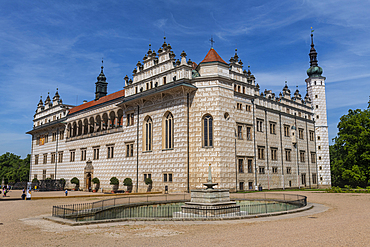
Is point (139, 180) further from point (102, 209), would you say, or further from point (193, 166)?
point (102, 209)

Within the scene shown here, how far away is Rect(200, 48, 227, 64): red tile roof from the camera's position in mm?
41487

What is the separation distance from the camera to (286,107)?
56625 mm

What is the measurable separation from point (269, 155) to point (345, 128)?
18.6 metres

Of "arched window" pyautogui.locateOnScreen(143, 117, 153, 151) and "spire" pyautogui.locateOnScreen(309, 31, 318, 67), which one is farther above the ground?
"spire" pyautogui.locateOnScreen(309, 31, 318, 67)

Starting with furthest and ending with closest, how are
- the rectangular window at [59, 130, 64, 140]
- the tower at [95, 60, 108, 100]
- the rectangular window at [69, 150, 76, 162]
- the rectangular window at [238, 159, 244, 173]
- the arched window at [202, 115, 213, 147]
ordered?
the tower at [95, 60, 108, 100] → the rectangular window at [59, 130, 64, 140] → the rectangular window at [69, 150, 76, 162] → the rectangular window at [238, 159, 244, 173] → the arched window at [202, 115, 213, 147]

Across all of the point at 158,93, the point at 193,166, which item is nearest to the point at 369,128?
the point at 193,166

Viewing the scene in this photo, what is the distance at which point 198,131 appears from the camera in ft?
131

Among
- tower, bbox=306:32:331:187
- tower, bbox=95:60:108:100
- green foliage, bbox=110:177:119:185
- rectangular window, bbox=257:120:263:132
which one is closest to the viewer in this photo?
rectangular window, bbox=257:120:263:132

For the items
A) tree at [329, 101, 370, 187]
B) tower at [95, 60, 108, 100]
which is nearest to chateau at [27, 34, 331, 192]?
tree at [329, 101, 370, 187]

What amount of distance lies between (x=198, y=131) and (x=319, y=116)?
35.7 metres

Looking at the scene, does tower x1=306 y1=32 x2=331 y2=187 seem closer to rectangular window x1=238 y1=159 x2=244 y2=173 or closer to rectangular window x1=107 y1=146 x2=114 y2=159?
rectangular window x1=238 y1=159 x2=244 y2=173

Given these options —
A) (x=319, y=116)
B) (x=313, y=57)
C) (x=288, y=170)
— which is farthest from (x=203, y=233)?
(x=313, y=57)

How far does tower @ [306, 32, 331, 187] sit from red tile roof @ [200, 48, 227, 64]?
31.2 metres

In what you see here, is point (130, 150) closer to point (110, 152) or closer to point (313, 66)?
point (110, 152)
